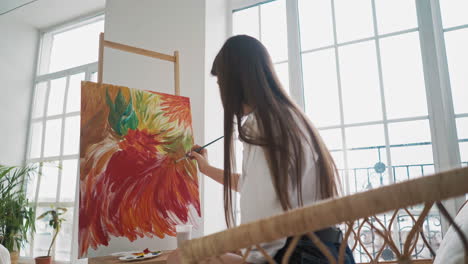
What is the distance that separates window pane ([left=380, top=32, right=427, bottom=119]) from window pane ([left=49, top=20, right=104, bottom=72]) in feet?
9.61

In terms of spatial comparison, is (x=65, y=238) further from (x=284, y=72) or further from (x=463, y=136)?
(x=463, y=136)

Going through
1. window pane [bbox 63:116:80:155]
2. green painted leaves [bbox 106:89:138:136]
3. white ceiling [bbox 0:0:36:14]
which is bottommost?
green painted leaves [bbox 106:89:138:136]

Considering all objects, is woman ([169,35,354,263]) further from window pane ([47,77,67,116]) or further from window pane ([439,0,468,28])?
window pane ([47,77,67,116])

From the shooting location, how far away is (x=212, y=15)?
8.33ft

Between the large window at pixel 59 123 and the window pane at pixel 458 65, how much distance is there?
3179 mm

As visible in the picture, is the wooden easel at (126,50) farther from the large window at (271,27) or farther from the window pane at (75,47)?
the window pane at (75,47)

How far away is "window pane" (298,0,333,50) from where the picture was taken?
7.99ft

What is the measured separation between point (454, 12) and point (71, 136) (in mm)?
3502

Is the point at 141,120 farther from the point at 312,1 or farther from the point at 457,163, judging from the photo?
the point at 457,163

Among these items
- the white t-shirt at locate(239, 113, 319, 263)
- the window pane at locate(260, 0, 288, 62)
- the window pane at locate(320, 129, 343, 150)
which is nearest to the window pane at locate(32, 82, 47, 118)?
the window pane at locate(260, 0, 288, 62)

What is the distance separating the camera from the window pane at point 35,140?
12.8ft

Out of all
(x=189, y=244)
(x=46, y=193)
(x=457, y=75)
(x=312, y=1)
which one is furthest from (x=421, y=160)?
(x=46, y=193)

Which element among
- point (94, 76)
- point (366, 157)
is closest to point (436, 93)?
point (366, 157)

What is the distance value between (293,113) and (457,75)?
152cm
